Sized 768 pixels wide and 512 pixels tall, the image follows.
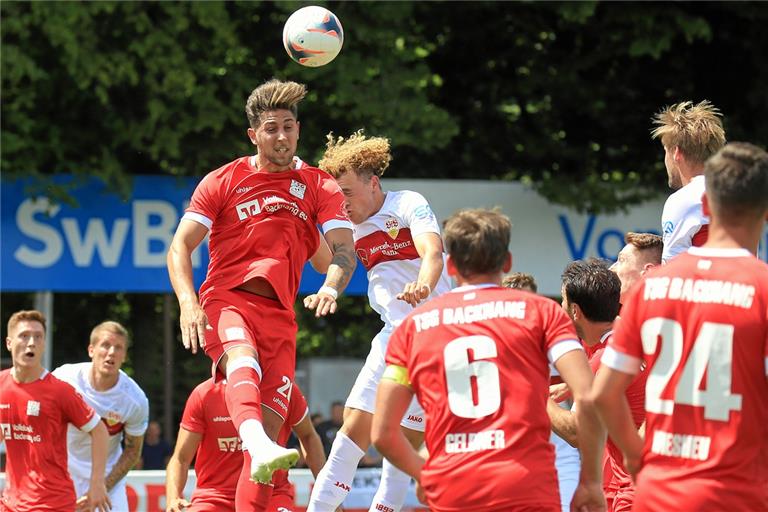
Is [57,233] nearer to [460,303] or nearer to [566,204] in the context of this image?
[566,204]

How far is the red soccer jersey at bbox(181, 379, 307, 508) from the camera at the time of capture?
27.2ft

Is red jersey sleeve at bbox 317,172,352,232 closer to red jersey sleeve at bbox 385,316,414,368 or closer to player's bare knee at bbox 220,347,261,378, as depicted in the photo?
player's bare knee at bbox 220,347,261,378

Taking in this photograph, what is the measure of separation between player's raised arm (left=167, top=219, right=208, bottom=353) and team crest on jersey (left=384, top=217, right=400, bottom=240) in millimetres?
1433

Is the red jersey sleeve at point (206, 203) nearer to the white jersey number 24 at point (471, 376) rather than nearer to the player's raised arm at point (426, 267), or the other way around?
the player's raised arm at point (426, 267)

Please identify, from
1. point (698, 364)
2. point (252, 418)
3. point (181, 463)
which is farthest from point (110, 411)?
point (698, 364)

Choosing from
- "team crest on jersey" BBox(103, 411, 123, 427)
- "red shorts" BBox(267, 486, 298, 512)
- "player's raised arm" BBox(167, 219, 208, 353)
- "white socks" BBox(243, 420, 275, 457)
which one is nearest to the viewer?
"white socks" BBox(243, 420, 275, 457)

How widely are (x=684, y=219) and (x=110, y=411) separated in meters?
6.28

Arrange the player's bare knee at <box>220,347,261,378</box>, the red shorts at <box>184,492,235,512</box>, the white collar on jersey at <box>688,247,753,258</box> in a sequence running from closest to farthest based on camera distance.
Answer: the white collar on jersey at <box>688,247,753,258</box>
the player's bare knee at <box>220,347,261,378</box>
the red shorts at <box>184,492,235,512</box>

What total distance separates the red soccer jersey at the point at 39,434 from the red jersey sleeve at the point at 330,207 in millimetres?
3493

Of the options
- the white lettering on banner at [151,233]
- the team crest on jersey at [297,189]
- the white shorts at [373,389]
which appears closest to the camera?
the team crest on jersey at [297,189]

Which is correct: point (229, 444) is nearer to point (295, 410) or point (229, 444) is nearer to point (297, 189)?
point (295, 410)

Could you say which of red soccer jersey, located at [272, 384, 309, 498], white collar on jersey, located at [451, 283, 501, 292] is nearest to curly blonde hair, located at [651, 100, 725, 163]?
white collar on jersey, located at [451, 283, 501, 292]

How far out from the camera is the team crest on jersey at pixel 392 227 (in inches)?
314

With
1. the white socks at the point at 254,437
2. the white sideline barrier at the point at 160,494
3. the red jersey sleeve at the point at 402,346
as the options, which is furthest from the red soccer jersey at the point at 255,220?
the white sideline barrier at the point at 160,494
